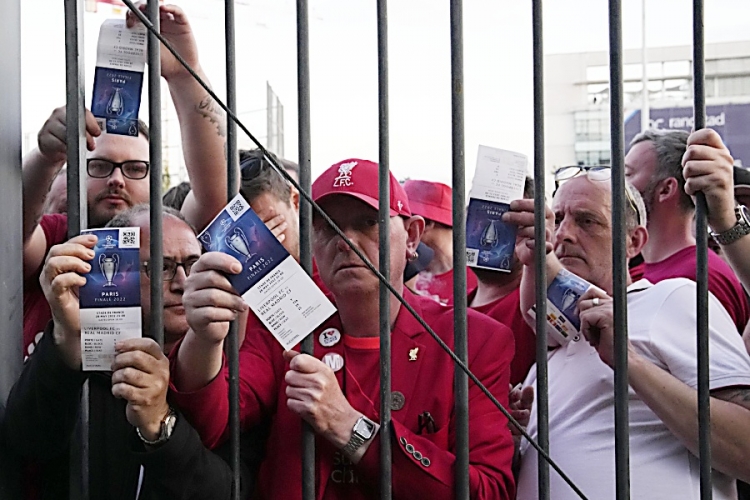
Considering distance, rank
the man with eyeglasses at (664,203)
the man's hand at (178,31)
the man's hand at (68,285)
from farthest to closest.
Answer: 1. the man with eyeglasses at (664,203)
2. the man's hand at (178,31)
3. the man's hand at (68,285)

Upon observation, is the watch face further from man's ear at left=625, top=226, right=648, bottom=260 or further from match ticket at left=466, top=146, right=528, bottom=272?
man's ear at left=625, top=226, right=648, bottom=260

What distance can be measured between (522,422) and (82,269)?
1.14 metres

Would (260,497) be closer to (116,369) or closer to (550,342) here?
(116,369)

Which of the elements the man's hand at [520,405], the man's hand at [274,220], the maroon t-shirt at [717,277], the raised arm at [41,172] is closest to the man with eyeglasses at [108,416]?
the raised arm at [41,172]

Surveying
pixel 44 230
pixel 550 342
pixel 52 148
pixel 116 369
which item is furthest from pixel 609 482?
pixel 44 230

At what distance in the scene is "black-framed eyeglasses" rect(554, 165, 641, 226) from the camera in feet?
7.52

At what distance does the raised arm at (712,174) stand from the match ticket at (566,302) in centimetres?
34

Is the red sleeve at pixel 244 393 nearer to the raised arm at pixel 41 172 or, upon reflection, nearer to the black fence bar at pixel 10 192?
the black fence bar at pixel 10 192

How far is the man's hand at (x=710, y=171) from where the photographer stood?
4.96 feet

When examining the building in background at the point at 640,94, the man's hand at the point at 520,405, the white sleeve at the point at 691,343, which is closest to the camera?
the white sleeve at the point at 691,343

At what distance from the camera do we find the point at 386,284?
4.68ft

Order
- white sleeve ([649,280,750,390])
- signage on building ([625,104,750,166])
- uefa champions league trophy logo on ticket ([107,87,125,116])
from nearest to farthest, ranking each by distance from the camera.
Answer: uefa champions league trophy logo on ticket ([107,87,125,116]) → white sleeve ([649,280,750,390]) → signage on building ([625,104,750,166])

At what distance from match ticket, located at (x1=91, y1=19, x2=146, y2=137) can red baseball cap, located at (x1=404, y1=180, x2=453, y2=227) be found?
181cm

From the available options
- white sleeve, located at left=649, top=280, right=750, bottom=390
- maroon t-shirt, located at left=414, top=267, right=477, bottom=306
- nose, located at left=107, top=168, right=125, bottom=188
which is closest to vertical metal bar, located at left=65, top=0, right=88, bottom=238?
nose, located at left=107, top=168, right=125, bottom=188
